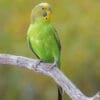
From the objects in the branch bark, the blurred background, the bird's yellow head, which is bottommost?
the blurred background

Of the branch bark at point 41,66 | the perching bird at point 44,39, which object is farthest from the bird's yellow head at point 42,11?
the branch bark at point 41,66

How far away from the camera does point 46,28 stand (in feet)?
6.26

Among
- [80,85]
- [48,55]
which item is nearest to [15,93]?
[80,85]

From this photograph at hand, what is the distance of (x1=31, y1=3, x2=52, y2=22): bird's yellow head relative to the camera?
5.96ft

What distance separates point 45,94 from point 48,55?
1.23 metres

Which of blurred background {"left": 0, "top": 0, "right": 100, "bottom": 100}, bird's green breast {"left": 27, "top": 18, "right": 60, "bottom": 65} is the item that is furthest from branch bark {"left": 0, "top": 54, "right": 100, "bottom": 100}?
blurred background {"left": 0, "top": 0, "right": 100, "bottom": 100}

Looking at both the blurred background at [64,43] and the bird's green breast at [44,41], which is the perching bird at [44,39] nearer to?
the bird's green breast at [44,41]

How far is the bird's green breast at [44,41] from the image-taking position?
1907mm

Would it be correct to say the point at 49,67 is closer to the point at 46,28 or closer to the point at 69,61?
the point at 46,28

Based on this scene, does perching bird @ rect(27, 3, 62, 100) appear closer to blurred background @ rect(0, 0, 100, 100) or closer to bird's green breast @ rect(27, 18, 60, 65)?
bird's green breast @ rect(27, 18, 60, 65)

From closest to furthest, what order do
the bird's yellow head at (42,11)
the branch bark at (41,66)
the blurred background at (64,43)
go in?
1. the branch bark at (41,66)
2. the bird's yellow head at (42,11)
3. the blurred background at (64,43)

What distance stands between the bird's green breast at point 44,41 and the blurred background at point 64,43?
114cm

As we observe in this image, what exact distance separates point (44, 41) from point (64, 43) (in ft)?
3.93

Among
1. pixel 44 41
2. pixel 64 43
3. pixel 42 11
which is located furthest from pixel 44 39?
pixel 64 43
